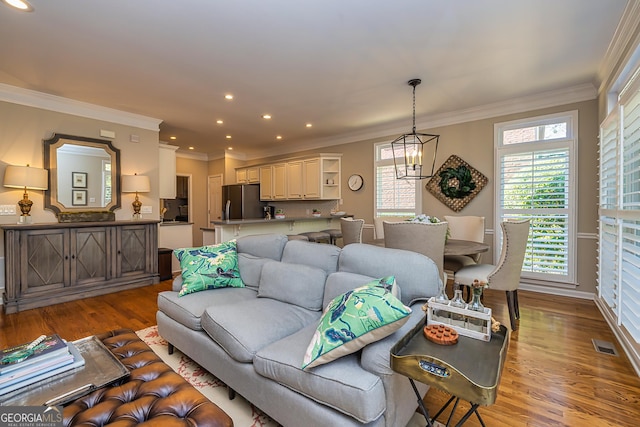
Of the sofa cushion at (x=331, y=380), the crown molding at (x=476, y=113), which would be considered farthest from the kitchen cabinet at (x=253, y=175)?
the sofa cushion at (x=331, y=380)

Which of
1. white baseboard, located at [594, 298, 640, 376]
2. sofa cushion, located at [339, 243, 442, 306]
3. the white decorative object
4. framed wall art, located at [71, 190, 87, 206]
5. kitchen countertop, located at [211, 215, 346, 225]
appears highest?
framed wall art, located at [71, 190, 87, 206]

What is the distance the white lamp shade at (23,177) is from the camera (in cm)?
350

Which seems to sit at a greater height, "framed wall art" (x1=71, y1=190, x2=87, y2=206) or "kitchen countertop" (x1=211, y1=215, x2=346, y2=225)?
"framed wall art" (x1=71, y1=190, x2=87, y2=206)

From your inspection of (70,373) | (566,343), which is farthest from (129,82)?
(566,343)

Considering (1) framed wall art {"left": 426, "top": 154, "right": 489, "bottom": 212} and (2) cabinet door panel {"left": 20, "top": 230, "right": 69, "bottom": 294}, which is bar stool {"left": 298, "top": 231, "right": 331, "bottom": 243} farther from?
(2) cabinet door panel {"left": 20, "top": 230, "right": 69, "bottom": 294}

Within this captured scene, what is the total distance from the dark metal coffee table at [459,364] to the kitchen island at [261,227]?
300 centimetres

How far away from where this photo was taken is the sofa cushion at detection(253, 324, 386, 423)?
122 centimetres

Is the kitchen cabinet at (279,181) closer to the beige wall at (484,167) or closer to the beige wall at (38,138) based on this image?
the beige wall at (484,167)

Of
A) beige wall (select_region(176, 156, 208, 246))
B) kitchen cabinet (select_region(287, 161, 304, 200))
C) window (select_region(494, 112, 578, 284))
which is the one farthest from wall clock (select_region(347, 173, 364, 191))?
beige wall (select_region(176, 156, 208, 246))

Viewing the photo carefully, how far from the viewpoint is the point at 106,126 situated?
4.41 m

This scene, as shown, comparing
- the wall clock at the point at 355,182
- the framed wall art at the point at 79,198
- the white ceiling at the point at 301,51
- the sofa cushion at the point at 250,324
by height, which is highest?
the white ceiling at the point at 301,51

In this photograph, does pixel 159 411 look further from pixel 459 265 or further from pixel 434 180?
pixel 434 180

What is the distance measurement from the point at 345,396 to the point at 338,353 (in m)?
0.17

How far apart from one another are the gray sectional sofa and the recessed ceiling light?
2.39m
